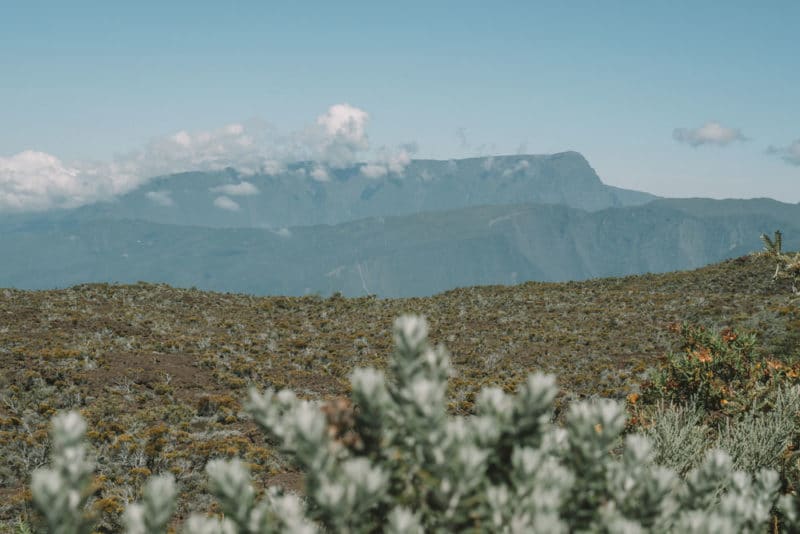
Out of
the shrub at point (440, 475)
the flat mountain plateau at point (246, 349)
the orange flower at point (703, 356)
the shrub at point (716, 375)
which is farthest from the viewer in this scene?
the flat mountain plateau at point (246, 349)

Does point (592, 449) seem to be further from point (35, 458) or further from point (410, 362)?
point (35, 458)

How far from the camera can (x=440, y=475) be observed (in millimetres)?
2070

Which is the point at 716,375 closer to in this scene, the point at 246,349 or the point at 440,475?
the point at 440,475

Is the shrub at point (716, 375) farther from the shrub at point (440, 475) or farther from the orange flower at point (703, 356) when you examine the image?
the shrub at point (440, 475)

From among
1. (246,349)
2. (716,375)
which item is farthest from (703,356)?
(246,349)

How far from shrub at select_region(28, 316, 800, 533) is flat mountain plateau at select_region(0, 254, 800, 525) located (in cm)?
473

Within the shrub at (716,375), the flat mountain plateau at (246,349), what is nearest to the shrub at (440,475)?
the flat mountain plateau at (246,349)

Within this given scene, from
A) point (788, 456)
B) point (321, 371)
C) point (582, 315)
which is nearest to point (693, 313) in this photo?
point (582, 315)

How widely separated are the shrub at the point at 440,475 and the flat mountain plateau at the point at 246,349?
4734mm

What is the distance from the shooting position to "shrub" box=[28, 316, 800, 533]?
1983 millimetres

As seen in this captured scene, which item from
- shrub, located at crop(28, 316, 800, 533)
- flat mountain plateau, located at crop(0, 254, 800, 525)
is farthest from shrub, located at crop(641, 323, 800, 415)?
shrub, located at crop(28, 316, 800, 533)

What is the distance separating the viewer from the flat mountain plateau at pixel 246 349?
10500 millimetres

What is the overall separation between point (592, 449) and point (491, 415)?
440mm

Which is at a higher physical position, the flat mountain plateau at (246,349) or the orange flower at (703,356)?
the orange flower at (703,356)
